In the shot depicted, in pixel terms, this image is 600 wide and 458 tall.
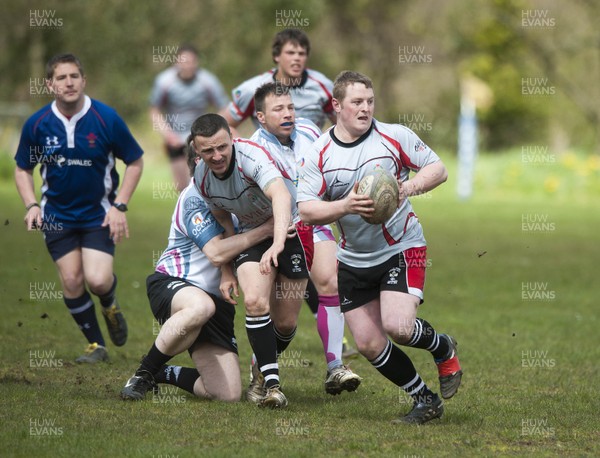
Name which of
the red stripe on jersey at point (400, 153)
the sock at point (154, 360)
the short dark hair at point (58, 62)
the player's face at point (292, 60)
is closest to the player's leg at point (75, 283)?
the short dark hair at point (58, 62)

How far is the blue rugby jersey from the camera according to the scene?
28.3 feet

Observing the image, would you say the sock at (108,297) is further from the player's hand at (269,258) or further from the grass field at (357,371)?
the player's hand at (269,258)

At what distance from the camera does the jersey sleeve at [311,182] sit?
6379 mm

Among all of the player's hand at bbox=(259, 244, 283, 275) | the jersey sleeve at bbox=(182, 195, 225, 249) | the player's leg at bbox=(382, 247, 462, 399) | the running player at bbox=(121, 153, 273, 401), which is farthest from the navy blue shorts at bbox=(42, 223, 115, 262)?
the player's leg at bbox=(382, 247, 462, 399)

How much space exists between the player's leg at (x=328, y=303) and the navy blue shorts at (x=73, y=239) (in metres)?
1.96

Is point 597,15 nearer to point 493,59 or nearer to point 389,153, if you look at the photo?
point 493,59

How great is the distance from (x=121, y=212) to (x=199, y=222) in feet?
5.60

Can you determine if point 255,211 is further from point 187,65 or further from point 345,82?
point 187,65

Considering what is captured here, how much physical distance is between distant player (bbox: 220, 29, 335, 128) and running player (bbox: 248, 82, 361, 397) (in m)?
1.15

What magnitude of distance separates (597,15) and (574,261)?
911 inches

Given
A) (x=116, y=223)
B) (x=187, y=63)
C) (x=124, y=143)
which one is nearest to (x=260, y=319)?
(x=116, y=223)

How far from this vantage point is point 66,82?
8422mm

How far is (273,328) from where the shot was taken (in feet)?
22.9

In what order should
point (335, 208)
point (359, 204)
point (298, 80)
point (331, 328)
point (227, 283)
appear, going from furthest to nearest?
point (298, 80) → point (331, 328) → point (227, 283) → point (335, 208) → point (359, 204)
